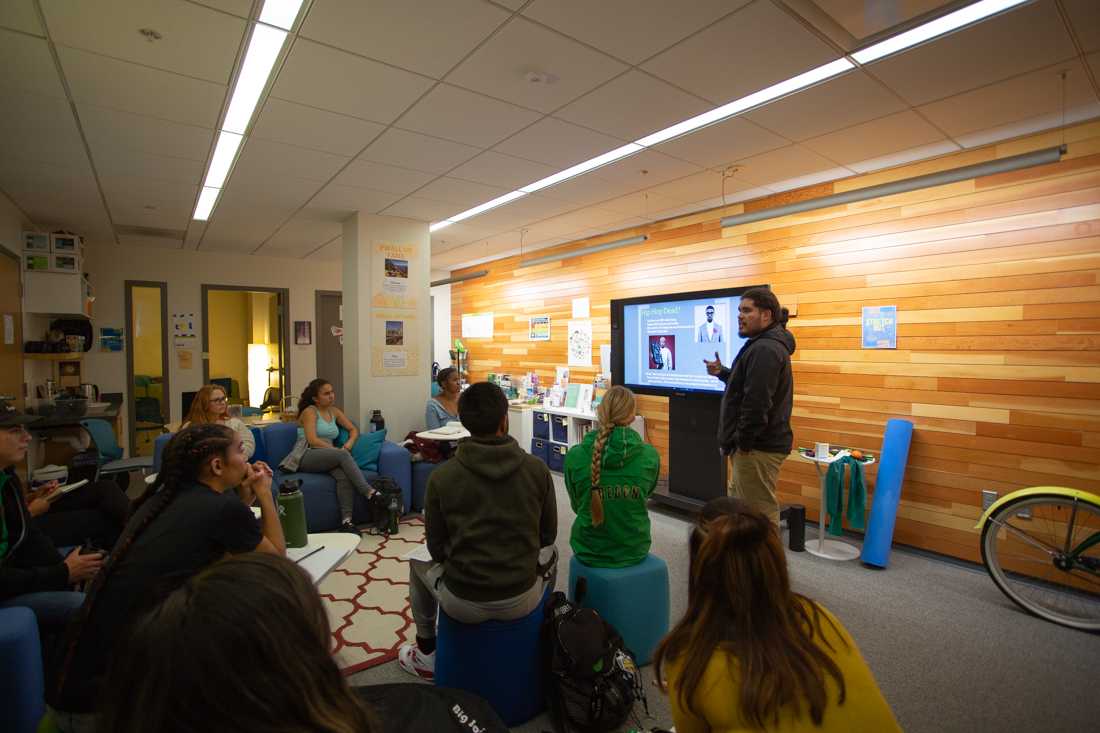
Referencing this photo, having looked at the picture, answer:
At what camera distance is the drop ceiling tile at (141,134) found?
3061 millimetres

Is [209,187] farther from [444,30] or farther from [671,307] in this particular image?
[671,307]

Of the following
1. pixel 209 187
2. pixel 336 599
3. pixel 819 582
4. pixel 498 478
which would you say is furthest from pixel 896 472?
pixel 209 187

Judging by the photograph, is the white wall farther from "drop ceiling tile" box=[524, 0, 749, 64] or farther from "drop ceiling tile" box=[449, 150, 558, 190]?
"drop ceiling tile" box=[524, 0, 749, 64]

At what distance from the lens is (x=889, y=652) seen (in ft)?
8.70

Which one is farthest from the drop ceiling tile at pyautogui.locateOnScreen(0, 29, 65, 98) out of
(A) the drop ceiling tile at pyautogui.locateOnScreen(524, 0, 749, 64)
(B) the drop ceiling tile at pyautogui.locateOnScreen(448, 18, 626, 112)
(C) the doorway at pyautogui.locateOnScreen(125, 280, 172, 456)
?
(C) the doorway at pyautogui.locateOnScreen(125, 280, 172, 456)

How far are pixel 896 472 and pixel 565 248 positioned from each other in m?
4.34

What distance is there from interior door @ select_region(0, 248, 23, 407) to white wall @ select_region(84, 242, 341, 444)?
5.02 ft

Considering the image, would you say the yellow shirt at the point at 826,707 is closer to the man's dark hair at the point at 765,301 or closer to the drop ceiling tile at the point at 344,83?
the man's dark hair at the point at 765,301

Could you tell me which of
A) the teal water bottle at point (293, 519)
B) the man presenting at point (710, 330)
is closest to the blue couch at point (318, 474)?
the teal water bottle at point (293, 519)

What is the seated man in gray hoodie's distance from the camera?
192 centimetres

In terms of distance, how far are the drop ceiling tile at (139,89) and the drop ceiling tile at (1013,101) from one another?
12.7 feet

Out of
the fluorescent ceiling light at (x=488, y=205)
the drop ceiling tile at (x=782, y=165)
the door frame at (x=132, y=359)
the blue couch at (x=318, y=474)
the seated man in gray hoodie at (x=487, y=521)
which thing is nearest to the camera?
the seated man in gray hoodie at (x=487, y=521)

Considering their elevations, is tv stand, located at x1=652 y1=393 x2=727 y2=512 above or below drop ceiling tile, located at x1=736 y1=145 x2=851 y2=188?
below

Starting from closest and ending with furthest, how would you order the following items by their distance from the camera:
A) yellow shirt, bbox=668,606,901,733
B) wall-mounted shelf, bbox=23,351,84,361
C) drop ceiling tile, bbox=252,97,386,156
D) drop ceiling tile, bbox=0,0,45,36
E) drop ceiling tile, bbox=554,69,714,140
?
yellow shirt, bbox=668,606,901,733 → drop ceiling tile, bbox=0,0,45,36 → drop ceiling tile, bbox=554,69,714,140 → drop ceiling tile, bbox=252,97,386,156 → wall-mounted shelf, bbox=23,351,84,361
